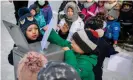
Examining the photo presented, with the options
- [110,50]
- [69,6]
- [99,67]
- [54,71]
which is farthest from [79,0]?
[54,71]

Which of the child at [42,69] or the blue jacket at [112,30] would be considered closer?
the child at [42,69]

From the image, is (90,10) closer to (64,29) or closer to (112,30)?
(112,30)

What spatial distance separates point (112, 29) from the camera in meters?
5.01

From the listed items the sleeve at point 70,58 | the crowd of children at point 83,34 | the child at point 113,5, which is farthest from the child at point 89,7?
the sleeve at point 70,58

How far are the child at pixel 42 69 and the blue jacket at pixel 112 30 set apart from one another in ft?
10.8

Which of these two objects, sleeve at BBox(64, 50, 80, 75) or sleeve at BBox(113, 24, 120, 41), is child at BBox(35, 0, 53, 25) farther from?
sleeve at BBox(64, 50, 80, 75)

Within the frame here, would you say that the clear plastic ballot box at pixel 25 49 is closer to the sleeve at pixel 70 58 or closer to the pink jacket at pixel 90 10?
the sleeve at pixel 70 58

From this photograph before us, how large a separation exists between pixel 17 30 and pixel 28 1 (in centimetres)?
419

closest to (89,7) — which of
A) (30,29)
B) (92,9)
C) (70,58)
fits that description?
(92,9)

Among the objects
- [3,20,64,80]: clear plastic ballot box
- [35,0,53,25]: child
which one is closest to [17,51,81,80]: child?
[3,20,64,80]: clear plastic ballot box

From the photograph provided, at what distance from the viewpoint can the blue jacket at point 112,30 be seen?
4.99 meters

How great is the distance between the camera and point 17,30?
198cm

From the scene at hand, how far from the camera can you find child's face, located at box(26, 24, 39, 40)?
248cm

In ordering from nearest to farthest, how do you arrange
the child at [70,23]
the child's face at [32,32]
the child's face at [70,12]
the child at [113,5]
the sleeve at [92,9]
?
the child's face at [32,32]
the child at [70,23]
the child's face at [70,12]
the sleeve at [92,9]
the child at [113,5]
